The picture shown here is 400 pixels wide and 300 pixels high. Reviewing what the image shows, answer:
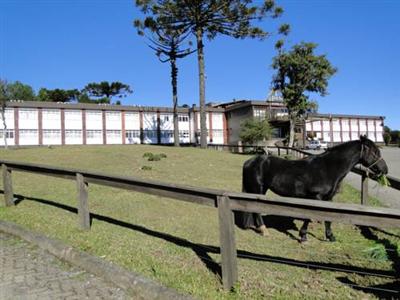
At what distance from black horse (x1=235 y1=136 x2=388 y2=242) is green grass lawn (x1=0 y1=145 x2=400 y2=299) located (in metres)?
0.69

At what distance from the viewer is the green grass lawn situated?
4.40 metres

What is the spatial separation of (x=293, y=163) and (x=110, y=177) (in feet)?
11.0

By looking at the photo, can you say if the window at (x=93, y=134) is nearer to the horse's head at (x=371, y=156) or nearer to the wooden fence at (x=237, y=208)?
the wooden fence at (x=237, y=208)

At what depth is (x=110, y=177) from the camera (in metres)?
6.05

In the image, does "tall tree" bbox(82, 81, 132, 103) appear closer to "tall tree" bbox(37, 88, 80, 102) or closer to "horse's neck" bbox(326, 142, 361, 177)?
"tall tree" bbox(37, 88, 80, 102)

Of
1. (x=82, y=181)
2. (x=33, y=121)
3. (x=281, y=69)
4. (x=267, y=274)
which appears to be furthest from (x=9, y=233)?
(x=33, y=121)

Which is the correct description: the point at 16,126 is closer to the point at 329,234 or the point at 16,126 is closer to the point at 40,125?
the point at 40,125

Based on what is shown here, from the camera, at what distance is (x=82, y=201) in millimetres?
6641

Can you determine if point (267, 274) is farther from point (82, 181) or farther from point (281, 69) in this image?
point (281, 69)

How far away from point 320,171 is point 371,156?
0.93 m

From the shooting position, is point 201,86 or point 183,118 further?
point 183,118

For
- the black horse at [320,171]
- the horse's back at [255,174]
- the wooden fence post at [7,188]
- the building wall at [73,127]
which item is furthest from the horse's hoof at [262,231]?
the building wall at [73,127]

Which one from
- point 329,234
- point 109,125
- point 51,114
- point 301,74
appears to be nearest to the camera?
point 329,234

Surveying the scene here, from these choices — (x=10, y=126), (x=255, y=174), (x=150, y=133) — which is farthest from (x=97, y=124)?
(x=255, y=174)
